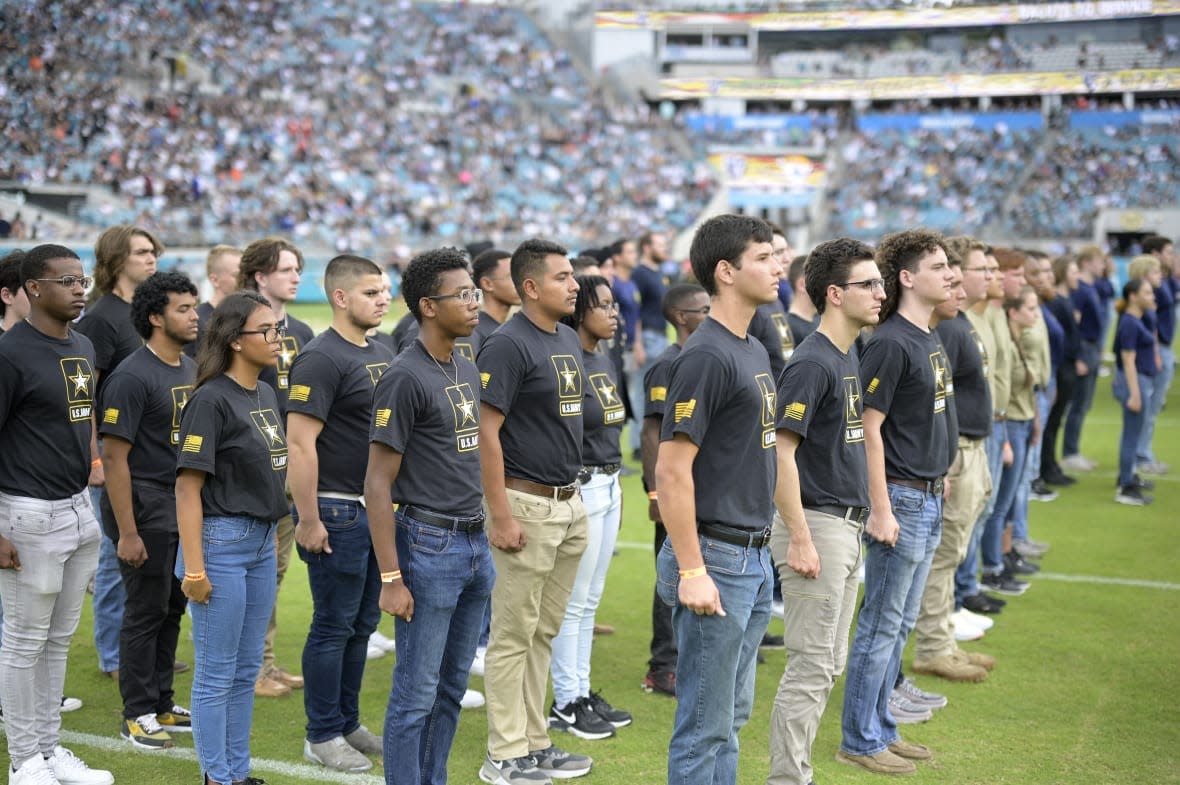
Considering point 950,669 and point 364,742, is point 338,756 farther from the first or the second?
point 950,669

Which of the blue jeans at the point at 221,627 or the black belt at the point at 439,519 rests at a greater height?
the black belt at the point at 439,519

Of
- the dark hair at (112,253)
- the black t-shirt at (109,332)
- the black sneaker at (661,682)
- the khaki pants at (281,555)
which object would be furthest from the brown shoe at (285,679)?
the dark hair at (112,253)

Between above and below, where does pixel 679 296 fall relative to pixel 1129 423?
above

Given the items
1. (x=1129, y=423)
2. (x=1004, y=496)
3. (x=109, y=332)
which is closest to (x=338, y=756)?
(x=109, y=332)

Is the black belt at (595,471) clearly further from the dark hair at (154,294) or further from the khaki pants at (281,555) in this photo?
the dark hair at (154,294)

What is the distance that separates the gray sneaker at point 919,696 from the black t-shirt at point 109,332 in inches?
182

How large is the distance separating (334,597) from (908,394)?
2839 mm

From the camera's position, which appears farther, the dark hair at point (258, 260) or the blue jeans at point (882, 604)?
the dark hair at point (258, 260)

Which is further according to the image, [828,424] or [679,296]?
[679,296]

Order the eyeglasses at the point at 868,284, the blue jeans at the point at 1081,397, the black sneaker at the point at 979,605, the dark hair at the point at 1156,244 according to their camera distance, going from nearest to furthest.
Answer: the eyeglasses at the point at 868,284 < the black sneaker at the point at 979,605 < the blue jeans at the point at 1081,397 < the dark hair at the point at 1156,244

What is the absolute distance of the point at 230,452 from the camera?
183 inches

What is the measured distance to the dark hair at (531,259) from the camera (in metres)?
5.26

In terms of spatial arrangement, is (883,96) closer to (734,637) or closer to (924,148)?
(924,148)

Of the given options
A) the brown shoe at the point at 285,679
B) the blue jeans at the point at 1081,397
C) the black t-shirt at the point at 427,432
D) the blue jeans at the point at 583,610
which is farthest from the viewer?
the blue jeans at the point at 1081,397
